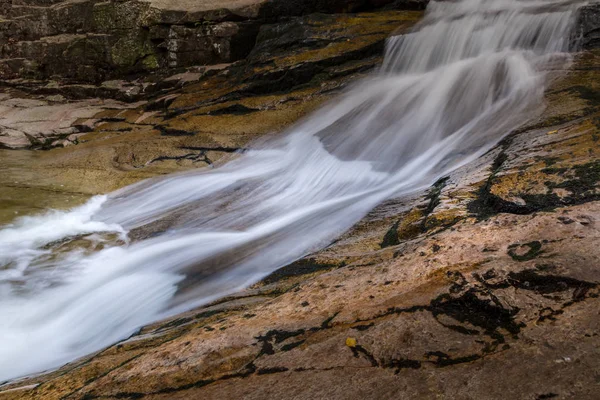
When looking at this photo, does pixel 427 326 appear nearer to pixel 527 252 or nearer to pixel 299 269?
pixel 527 252

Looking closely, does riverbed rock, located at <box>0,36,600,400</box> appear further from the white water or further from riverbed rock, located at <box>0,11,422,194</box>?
riverbed rock, located at <box>0,11,422,194</box>

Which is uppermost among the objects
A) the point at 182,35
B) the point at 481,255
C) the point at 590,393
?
the point at 182,35

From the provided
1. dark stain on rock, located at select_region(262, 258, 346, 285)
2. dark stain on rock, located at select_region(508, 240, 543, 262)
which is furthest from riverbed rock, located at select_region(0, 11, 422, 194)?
dark stain on rock, located at select_region(508, 240, 543, 262)

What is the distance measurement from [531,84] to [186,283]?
5.02 meters

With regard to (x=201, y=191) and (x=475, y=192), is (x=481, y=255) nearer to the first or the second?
(x=475, y=192)

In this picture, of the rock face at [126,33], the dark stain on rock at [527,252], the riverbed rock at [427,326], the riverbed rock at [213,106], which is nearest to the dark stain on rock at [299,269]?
the riverbed rock at [427,326]

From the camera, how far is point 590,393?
5.14 feet

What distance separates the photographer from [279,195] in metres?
6.48

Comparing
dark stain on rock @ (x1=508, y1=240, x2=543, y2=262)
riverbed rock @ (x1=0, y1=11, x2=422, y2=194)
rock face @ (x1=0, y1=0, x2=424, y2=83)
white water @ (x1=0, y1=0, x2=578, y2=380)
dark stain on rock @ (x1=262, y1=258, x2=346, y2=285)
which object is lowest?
dark stain on rock @ (x1=508, y1=240, x2=543, y2=262)

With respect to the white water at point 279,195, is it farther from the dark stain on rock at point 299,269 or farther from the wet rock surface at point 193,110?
the wet rock surface at point 193,110

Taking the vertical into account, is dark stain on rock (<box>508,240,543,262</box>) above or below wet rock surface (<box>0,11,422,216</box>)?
below

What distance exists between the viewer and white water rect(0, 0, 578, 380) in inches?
161

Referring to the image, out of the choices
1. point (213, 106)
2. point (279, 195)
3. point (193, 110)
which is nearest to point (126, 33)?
point (193, 110)

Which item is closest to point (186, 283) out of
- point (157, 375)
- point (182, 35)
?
point (157, 375)
